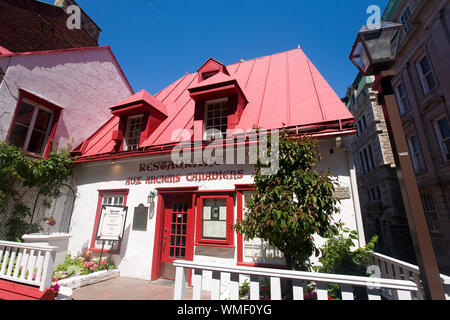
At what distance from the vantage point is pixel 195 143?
21.9ft

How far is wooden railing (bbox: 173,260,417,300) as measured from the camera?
6.98 feet

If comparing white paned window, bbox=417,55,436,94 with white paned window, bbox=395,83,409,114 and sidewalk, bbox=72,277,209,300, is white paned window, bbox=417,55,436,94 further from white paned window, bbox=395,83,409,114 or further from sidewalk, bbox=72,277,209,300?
sidewalk, bbox=72,277,209,300

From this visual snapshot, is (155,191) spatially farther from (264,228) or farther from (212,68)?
(212,68)

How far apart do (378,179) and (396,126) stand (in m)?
18.9

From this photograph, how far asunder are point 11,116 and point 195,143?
7265mm

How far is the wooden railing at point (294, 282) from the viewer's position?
213 centimetres

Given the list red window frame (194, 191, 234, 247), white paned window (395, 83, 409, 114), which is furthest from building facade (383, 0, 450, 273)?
red window frame (194, 191, 234, 247)

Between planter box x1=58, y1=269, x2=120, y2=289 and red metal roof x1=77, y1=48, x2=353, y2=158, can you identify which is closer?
planter box x1=58, y1=269, x2=120, y2=289

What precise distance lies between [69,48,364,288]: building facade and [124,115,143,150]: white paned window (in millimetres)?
44

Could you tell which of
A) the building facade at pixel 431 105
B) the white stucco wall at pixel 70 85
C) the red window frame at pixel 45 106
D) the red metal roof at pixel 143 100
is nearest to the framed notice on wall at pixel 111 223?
the red metal roof at pixel 143 100

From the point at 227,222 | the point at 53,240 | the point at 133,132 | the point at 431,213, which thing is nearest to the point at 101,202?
the point at 53,240

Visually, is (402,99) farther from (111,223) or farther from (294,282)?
(111,223)

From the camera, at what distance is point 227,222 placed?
602cm

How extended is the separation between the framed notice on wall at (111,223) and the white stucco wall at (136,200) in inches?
18.6
